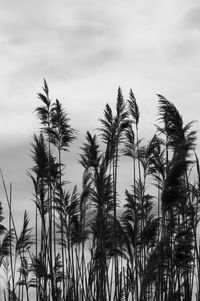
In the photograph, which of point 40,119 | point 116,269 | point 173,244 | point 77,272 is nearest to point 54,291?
point 77,272

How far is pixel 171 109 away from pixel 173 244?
243cm

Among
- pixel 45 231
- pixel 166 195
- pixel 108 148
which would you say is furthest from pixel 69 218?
pixel 166 195

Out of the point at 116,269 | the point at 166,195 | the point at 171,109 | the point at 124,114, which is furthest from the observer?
the point at 124,114

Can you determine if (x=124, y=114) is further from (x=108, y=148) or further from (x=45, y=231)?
(x=45, y=231)

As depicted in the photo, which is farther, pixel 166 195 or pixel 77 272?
pixel 77 272

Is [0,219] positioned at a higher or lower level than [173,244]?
higher

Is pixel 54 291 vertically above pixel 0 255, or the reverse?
pixel 0 255

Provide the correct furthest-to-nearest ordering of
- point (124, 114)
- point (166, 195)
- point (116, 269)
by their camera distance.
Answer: point (124, 114), point (116, 269), point (166, 195)

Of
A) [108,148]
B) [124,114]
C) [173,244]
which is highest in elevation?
[124,114]

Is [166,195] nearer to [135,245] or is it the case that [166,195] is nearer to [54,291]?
[135,245]

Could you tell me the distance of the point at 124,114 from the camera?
539 inches

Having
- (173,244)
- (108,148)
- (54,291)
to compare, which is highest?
(108,148)

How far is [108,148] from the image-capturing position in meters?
12.7

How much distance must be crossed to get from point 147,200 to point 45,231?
2177 mm
